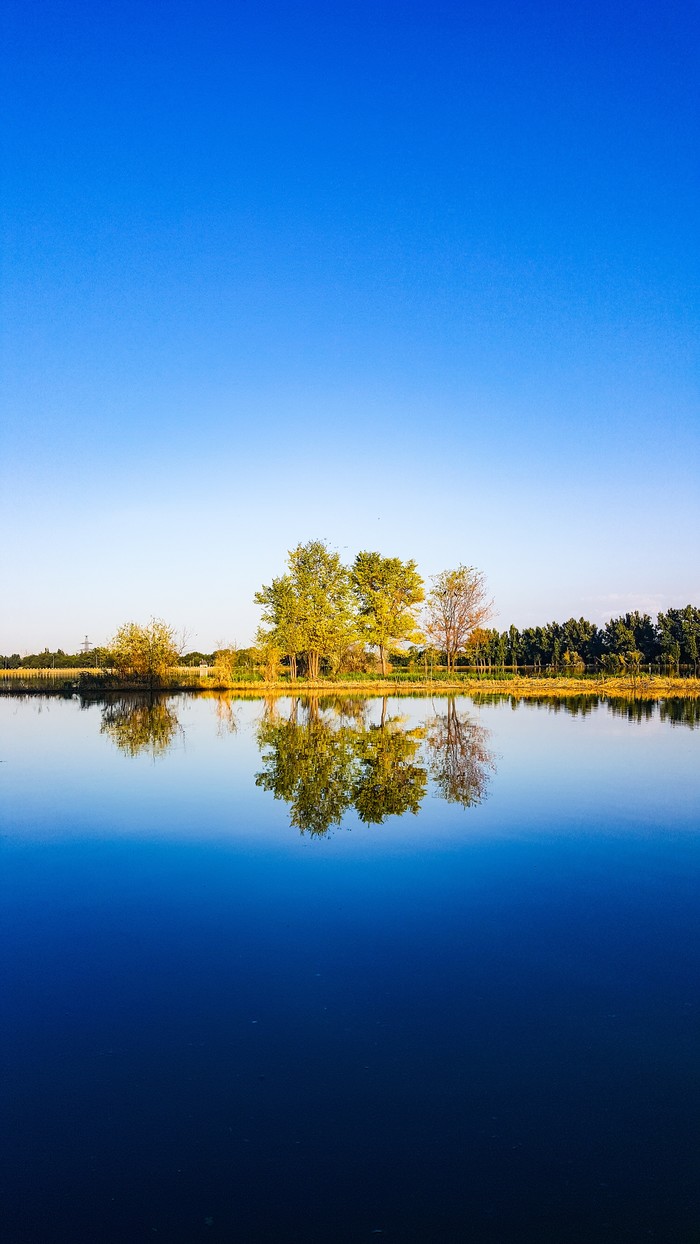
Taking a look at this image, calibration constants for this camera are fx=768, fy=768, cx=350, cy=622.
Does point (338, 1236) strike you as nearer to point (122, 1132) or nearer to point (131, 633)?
point (122, 1132)

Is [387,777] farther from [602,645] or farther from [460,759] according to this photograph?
[602,645]

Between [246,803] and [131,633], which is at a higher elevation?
[131,633]

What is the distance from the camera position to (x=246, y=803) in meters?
9.09

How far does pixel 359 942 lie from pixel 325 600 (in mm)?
39762

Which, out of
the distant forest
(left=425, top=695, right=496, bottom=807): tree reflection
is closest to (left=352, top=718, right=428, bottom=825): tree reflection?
(left=425, top=695, right=496, bottom=807): tree reflection

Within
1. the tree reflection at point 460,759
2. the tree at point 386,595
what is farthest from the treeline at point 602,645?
the tree reflection at point 460,759

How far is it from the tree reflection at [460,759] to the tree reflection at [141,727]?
4.96m

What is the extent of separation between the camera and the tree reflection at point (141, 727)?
14.5 meters

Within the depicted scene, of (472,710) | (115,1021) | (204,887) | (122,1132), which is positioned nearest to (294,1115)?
(122,1132)

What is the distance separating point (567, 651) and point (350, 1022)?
52.4m

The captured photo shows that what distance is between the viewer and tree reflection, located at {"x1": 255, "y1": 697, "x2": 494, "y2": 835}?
28.8 ft

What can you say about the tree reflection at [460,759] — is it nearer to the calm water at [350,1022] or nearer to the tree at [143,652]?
the calm water at [350,1022]

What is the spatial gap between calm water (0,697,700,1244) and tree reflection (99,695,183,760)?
222 inches

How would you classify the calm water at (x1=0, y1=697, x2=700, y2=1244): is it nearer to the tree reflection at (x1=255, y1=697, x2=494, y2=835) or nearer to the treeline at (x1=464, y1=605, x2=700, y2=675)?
the tree reflection at (x1=255, y1=697, x2=494, y2=835)
